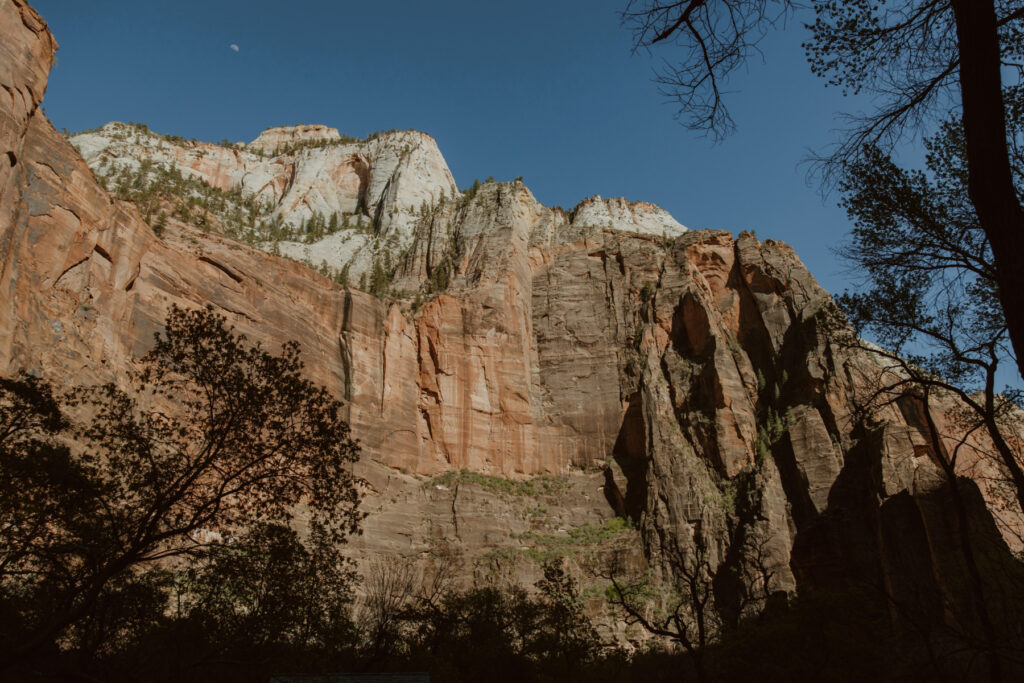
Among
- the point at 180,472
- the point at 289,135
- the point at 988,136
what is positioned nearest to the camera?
the point at 988,136

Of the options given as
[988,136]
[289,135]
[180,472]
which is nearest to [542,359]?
[180,472]

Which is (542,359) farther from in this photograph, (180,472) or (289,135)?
(289,135)

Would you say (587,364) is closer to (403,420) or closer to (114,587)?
(403,420)

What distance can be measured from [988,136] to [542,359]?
50.4 metres

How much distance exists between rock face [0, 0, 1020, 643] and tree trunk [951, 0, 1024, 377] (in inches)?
576

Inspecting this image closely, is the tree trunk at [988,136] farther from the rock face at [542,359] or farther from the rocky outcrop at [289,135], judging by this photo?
the rocky outcrop at [289,135]

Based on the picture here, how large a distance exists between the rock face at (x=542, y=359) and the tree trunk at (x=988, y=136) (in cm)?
1462

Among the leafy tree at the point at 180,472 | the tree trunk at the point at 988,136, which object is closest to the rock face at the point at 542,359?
the leafy tree at the point at 180,472

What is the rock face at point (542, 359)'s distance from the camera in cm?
3312

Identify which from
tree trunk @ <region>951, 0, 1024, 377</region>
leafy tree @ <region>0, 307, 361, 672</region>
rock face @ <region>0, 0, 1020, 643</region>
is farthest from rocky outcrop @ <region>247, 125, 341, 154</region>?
tree trunk @ <region>951, 0, 1024, 377</region>

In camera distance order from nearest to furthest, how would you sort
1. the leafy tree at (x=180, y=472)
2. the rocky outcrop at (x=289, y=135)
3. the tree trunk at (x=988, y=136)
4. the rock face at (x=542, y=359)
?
1. the tree trunk at (x=988, y=136)
2. the leafy tree at (x=180, y=472)
3. the rock face at (x=542, y=359)
4. the rocky outcrop at (x=289, y=135)

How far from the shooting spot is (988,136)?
282 inches

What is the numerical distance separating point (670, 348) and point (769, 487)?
50.0ft

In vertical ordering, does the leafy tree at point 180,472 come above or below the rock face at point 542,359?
below
